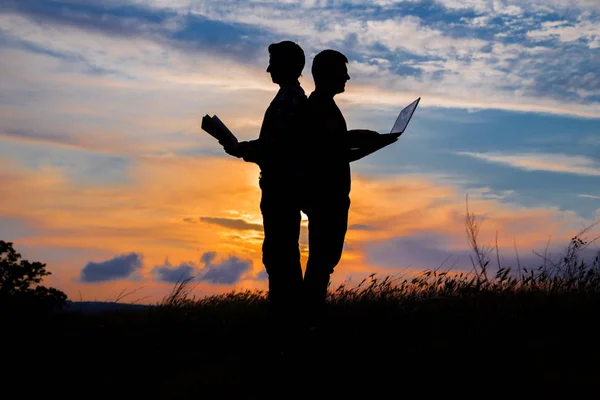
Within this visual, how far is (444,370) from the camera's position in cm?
641

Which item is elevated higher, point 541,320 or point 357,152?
point 357,152

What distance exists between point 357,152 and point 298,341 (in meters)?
2.14

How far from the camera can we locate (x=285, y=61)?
780cm

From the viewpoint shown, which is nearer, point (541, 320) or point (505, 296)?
point (541, 320)

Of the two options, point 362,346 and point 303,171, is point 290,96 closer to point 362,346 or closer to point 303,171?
point 303,171

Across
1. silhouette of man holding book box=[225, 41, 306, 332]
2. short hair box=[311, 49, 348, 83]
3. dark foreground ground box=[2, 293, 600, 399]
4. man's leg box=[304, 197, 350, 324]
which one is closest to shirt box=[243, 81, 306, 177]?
silhouette of man holding book box=[225, 41, 306, 332]

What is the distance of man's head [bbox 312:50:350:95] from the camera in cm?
772

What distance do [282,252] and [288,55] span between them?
7.15ft

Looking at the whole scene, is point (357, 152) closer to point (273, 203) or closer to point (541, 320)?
point (273, 203)

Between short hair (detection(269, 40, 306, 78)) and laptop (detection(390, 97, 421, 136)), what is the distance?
1276 millimetres

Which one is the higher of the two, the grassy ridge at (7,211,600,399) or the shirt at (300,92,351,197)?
the shirt at (300,92,351,197)

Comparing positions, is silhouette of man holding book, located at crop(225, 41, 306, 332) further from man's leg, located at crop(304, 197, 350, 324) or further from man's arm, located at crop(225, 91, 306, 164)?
man's leg, located at crop(304, 197, 350, 324)

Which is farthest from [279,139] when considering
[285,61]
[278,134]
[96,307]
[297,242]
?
[96,307]

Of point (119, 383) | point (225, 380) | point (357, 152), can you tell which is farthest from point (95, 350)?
point (357, 152)
